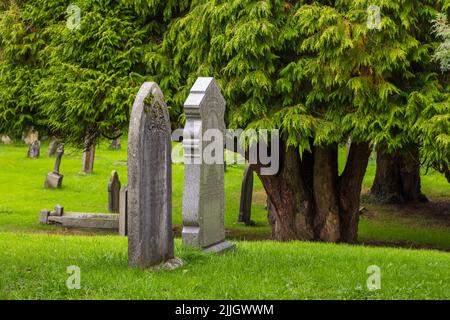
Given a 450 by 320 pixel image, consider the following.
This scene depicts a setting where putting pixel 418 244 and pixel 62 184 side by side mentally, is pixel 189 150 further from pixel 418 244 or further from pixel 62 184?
pixel 62 184

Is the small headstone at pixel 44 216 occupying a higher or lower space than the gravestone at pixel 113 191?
lower

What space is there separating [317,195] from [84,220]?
6.51 m

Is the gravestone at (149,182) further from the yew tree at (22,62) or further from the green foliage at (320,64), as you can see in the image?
the yew tree at (22,62)

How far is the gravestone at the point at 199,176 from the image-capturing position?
11805 mm

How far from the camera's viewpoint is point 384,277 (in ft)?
33.6

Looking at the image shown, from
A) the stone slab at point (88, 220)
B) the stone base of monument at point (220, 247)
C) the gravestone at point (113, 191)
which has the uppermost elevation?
the gravestone at point (113, 191)

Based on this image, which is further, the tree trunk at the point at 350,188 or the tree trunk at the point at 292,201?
the tree trunk at the point at 350,188

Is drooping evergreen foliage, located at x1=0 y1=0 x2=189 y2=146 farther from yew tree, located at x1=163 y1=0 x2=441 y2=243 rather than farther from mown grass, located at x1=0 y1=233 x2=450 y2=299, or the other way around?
mown grass, located at x1=0 y1=233 x2=450 y2=299

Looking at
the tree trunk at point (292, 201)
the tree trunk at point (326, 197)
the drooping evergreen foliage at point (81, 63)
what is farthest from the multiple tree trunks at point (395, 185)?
the drooping evergreen foliage at point (81, 63)

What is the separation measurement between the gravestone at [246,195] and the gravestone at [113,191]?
3.76 meters

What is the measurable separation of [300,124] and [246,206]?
8.98 meters

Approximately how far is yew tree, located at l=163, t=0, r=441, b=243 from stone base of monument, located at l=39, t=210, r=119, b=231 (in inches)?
170

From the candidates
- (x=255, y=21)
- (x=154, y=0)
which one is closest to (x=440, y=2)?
(x=255, y=21)

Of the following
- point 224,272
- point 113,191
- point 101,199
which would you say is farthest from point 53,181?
point 224,272
